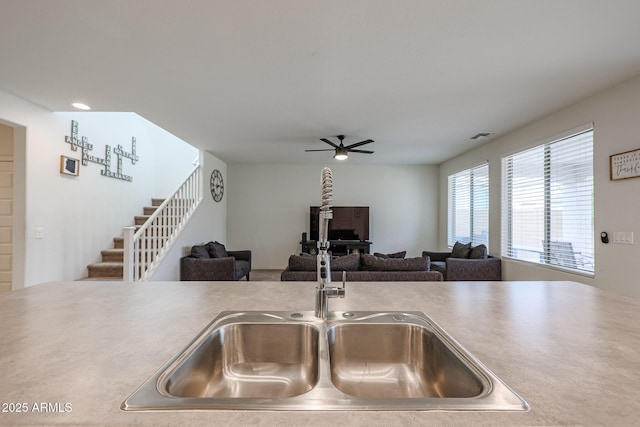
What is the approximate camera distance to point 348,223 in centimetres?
654

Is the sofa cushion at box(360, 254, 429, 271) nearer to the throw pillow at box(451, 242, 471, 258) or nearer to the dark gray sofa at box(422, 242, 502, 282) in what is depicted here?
the dark gray sofa at box(422, 242, 502, 282)

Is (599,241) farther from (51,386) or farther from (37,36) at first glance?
(37,36)

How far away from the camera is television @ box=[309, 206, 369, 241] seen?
650 centimetres

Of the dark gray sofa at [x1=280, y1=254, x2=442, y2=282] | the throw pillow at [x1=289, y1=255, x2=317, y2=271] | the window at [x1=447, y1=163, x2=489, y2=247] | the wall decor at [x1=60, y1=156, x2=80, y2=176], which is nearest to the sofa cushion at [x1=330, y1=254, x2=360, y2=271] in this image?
the dark gray sofa at [x1=280, y1=254, x2=442, y2=282]

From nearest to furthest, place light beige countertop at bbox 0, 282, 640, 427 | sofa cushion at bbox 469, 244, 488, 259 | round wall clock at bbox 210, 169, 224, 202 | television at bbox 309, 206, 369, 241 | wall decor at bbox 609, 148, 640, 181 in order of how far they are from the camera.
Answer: light beige countertop at bbox 0, 282, 640, 427 < wall decor at bbox 609, 148, 640, 181 < sofa cushion at bbox 469, 244, 488, 259 < round wall clock at bbox 210, 169, 224, 202 < television at bbox 309, 206, 369, 241

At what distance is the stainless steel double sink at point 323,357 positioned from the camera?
0.83 m

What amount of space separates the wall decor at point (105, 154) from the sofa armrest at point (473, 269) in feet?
16.7

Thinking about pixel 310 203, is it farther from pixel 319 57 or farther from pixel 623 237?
pixel 623 237

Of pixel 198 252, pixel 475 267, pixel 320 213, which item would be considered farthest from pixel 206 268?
pixel 475 267

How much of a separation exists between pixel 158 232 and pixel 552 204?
5135mm

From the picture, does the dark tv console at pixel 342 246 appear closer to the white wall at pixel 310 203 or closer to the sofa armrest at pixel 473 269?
the white wall at pixel 310 203

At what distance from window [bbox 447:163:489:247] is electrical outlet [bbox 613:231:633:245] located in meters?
2.12

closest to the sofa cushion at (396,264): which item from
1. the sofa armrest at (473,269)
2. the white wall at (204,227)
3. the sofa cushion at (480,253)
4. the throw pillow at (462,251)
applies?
the sofa armrest at (473,269)

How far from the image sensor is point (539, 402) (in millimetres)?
562
